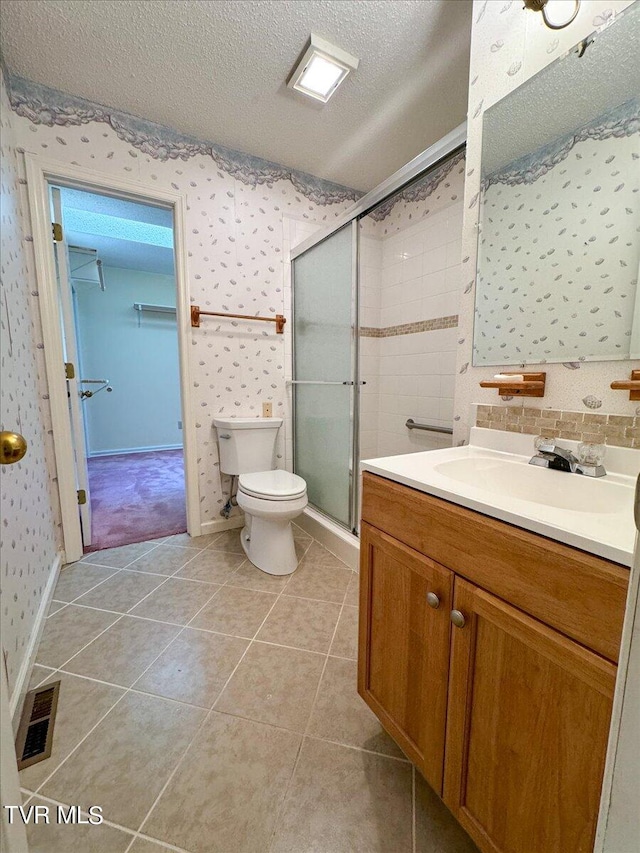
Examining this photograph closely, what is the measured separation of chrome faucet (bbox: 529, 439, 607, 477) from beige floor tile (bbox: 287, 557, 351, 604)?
112 cm

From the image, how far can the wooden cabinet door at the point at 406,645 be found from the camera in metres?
0.73

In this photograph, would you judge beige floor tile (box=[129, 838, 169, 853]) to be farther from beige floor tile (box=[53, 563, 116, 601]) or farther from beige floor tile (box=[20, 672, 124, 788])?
beige floor tile (box=[53, 563, 116, 601])

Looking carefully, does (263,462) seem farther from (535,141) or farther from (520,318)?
(535,141)

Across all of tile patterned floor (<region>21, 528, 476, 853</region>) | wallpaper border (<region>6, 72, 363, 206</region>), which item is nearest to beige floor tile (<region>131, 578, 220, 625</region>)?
tile patterned floor (<region>21, 528, 476, 853</region>)

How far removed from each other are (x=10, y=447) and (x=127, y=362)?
452 cm

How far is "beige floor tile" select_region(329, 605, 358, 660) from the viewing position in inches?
51.3

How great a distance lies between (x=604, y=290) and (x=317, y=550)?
1.80m

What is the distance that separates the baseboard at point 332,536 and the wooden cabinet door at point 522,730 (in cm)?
108

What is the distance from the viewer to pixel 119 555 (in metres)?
1.99

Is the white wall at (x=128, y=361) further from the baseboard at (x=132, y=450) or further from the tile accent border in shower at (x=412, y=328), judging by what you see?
the tile accent border in shower at (x=412, y=328)

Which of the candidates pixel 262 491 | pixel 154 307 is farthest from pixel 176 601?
pixel 154 307

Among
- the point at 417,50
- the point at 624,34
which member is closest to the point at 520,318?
the point at 624,34

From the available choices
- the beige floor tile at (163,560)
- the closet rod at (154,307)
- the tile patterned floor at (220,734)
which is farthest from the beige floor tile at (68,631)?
the closet rod at (154,307)

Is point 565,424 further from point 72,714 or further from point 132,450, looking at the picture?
point 132,450
